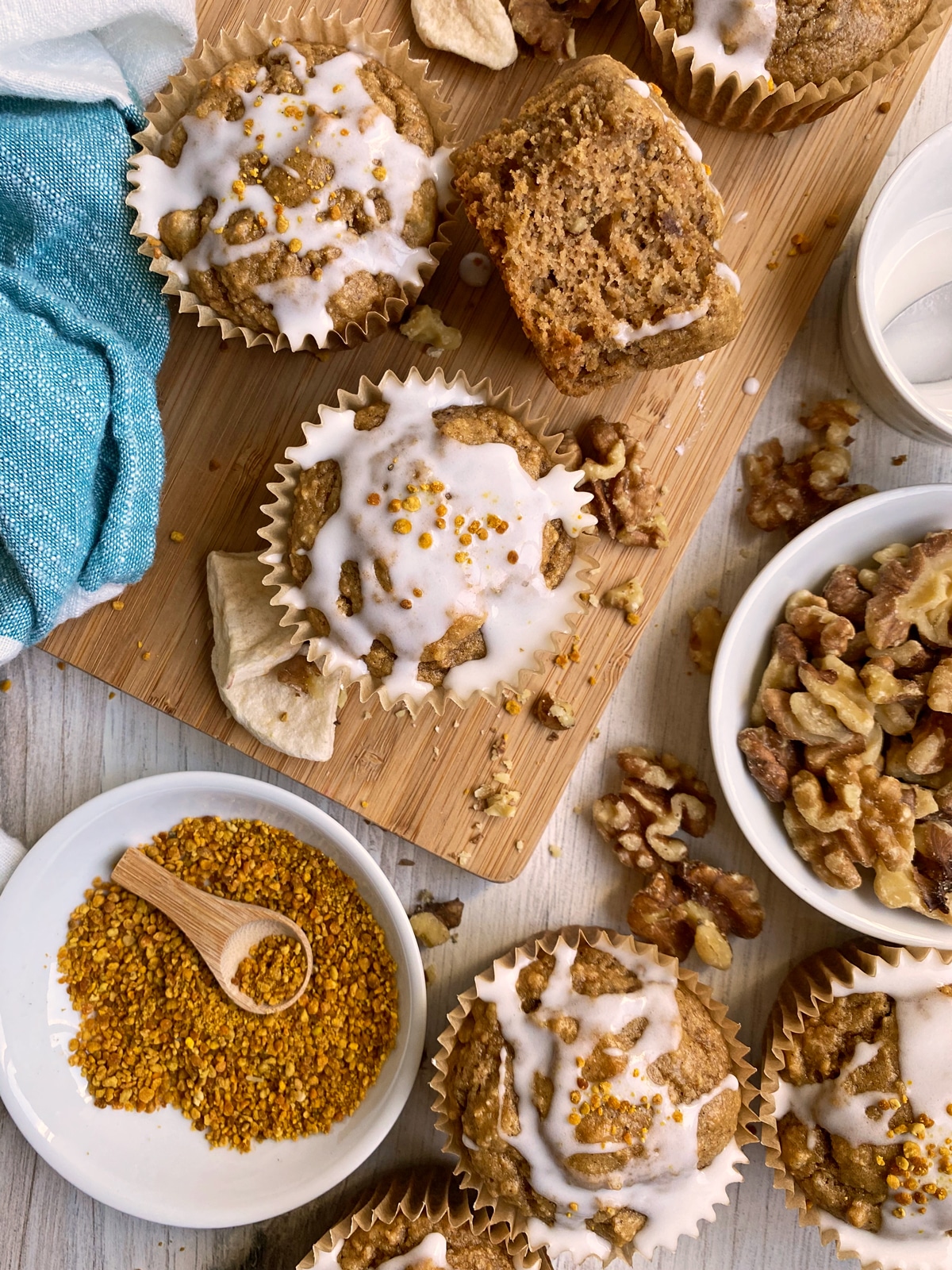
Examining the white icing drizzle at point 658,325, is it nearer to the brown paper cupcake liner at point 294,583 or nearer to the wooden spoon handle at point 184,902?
the brown paper cupcake liner at point 294,583

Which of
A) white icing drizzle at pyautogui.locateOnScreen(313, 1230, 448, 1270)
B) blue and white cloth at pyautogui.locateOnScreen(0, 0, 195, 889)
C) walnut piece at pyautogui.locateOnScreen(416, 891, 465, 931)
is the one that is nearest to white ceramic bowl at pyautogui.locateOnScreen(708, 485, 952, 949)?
walnut piece at pyautogui.locateOnScreen(416, 891, 465, 931)

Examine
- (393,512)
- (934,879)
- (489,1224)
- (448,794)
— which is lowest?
(489,1224)

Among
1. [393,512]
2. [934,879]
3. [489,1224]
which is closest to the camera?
[393,512]

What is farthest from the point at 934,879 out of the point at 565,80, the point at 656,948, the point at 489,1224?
the point at 565,80

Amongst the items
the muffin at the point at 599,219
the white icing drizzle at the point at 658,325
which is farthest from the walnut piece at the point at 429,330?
the white icing drizzle at the point at 658,325

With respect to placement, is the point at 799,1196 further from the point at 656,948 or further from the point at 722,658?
the point at 722,658

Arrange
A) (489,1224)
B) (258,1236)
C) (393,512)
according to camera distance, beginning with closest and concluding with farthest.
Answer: (393,512) < (489,1224) < (258,1236)

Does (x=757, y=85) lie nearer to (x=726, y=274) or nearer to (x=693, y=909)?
(x=726, y=274)
